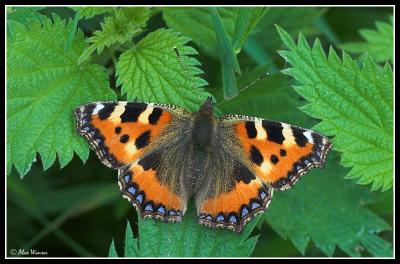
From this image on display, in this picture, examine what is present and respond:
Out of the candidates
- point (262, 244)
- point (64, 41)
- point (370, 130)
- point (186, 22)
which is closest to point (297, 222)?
point (262, 244)

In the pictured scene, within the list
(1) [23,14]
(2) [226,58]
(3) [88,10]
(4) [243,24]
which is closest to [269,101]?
(2) [226,58]

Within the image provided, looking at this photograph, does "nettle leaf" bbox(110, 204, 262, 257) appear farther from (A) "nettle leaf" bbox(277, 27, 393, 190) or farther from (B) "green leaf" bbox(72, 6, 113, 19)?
(B) "green leaf" bbox(72, 6, 113, 19)

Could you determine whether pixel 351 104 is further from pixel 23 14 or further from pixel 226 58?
pixel 23 14

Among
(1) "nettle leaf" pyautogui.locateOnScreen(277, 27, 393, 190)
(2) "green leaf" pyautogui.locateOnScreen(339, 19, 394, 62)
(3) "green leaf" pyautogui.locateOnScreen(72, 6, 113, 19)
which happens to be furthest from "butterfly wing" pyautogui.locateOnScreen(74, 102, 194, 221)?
(2) "green leaf" pyautogui.locateOnScreen(339, 19, 394, 62)

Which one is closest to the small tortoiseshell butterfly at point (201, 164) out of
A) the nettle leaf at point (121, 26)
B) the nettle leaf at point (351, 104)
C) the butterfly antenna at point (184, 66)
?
the butterfly antenna at point (184, 66)

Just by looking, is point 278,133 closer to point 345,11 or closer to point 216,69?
point 216,69

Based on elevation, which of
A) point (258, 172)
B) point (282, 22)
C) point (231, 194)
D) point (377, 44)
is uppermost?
point (282, 22)
